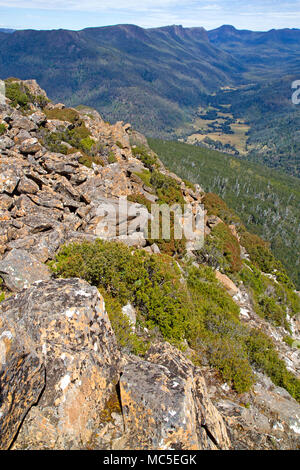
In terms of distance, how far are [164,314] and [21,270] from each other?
22.2ft

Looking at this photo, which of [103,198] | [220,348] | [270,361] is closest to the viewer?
[220,348]

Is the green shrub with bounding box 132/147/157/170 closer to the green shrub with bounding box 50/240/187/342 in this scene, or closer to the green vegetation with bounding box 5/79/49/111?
the green vegetation with bounding box 5/79/49/111

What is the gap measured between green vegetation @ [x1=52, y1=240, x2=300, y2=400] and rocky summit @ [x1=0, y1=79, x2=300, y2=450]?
0.22 ft

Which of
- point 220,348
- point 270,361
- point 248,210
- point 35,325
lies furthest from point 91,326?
point 248,210

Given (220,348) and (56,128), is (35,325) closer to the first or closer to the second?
(220,348)

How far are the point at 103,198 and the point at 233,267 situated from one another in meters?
16.1

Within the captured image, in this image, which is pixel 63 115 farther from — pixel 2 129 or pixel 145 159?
pixel 2 129

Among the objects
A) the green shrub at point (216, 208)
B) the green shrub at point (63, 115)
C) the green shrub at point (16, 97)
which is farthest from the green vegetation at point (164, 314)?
the green shrub at point (16, 97)

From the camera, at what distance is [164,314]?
12930 mm

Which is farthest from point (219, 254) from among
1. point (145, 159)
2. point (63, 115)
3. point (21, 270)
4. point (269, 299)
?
point (63, 115)

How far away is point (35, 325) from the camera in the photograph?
804 centimetres

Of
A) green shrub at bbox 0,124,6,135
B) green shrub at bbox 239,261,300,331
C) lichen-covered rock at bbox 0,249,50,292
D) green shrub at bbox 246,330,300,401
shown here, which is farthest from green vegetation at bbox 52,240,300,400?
green shrub at bbox 0,124,6,135

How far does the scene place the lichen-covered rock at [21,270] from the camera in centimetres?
1127
